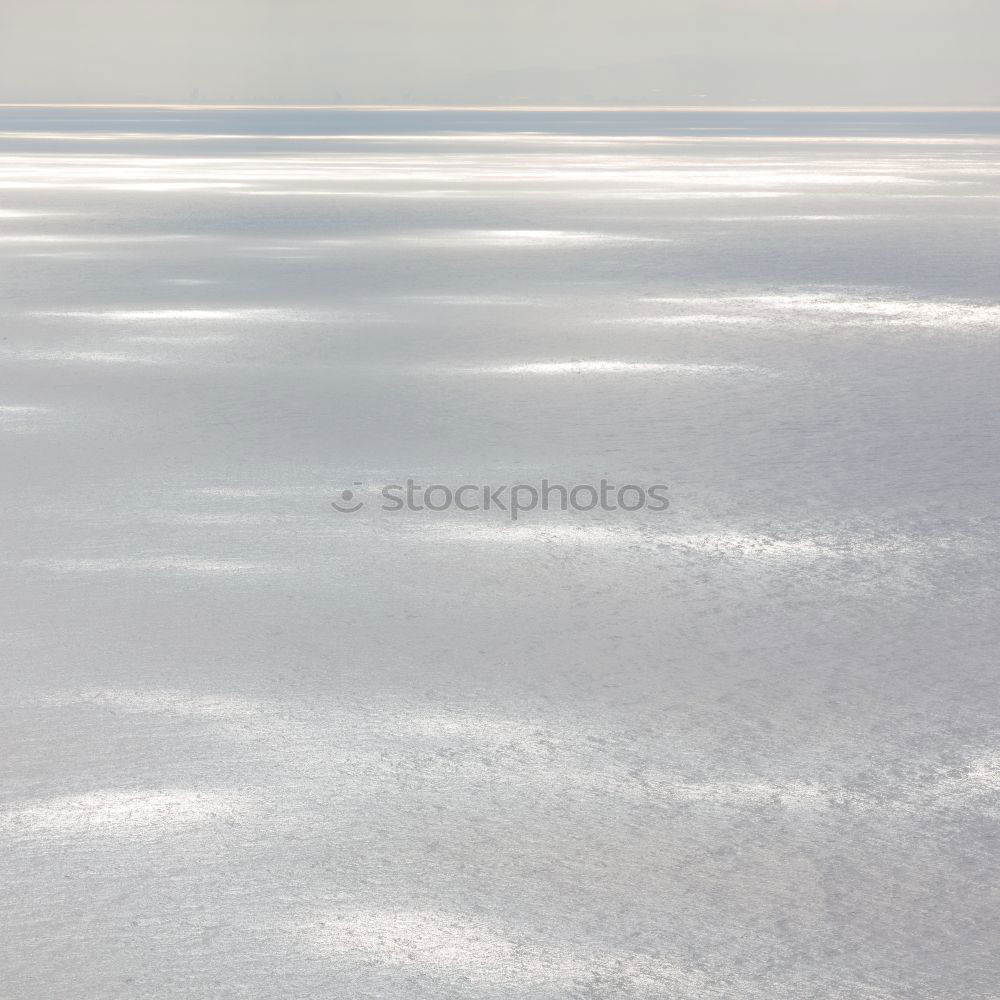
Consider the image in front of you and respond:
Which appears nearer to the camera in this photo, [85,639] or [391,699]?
[391,699]

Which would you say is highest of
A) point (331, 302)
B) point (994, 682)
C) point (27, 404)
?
point (994, 682)

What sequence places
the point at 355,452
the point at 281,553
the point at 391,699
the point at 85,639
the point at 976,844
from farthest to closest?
the point at 355,452 → the point at 281,553 → the point at 85,639 → the point at 391,699 → the point at 976,844

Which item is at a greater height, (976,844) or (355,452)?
(976,844)

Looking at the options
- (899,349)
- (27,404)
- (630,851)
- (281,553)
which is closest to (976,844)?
(630,851)

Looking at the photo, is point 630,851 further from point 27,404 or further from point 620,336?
Answer: point 620,336

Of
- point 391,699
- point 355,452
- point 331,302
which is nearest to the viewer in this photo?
point 391,699

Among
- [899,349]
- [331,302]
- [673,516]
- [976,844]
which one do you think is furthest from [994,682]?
[331,302]
